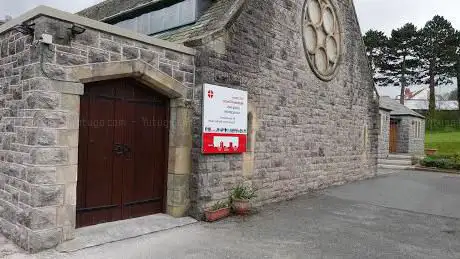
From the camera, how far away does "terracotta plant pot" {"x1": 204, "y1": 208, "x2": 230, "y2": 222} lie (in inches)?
280

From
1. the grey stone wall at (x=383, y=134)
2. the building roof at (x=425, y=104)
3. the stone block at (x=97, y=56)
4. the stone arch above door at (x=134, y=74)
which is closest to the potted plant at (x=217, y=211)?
the stone arch above door at (x=134, y=74)

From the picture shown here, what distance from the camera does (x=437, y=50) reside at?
147ft

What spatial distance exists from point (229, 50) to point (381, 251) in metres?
4.56

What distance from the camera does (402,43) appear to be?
46.5 m

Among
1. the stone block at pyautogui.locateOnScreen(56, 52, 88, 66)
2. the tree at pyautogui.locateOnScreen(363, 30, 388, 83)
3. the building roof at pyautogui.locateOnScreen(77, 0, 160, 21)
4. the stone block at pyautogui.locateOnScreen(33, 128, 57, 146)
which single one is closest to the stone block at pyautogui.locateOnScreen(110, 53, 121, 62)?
the stone block at pyautogui.locateOnScreen(56, 52, 88, 66)

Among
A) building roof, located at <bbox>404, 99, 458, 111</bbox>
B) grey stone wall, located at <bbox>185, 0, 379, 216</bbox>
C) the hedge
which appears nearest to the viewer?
grey stone wall, located at <bbox>185, 0, 379, 216</bbox>

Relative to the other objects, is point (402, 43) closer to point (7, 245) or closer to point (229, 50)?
point (229, 50)

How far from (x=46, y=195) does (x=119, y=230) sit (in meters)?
1.33

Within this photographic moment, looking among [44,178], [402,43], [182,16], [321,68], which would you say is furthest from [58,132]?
[402,43]

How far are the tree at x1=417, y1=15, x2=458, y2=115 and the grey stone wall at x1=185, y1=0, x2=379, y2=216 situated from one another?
36.2 metres

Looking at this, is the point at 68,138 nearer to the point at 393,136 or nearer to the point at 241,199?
the point at 241,199

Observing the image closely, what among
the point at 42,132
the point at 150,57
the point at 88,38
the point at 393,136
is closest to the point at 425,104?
the point at 393,136

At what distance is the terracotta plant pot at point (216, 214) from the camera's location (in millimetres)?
7121

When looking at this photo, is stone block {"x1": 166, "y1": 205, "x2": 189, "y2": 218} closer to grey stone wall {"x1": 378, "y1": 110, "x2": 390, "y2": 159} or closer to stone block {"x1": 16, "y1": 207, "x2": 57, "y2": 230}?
stone block {"x1": 16, "y1": 207, "x2": 57, "y2": 230}
